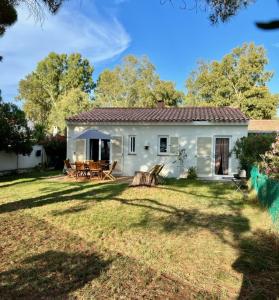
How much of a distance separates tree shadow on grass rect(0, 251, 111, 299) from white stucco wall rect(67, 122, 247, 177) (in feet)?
45.7

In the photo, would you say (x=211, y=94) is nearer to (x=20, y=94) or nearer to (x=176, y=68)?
(x=176, y=68)

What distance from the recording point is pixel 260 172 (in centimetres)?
1123

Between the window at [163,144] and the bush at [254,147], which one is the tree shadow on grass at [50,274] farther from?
the window at [163,144]

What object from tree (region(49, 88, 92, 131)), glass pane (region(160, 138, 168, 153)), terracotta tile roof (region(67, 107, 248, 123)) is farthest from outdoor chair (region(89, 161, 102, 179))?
tree (region(49, 88, 92, 131))

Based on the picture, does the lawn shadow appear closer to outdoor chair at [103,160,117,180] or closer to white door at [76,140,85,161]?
outdoor chair at [103,160,117,180]

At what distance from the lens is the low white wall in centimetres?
2008

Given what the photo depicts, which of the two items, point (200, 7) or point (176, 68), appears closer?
point (200, 7)

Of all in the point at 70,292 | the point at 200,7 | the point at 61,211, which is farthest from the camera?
the point at 61,211

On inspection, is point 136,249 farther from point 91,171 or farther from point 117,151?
point 117,151

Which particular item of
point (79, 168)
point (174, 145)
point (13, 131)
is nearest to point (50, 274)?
point (79, 168)

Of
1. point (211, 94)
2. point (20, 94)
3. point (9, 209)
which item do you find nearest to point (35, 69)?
point (20, 94)

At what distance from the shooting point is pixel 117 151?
20.4 m

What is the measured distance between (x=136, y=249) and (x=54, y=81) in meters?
52.2

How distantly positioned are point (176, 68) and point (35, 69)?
2418cm
